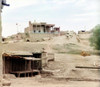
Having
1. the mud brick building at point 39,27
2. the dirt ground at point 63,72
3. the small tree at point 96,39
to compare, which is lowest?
the dirt ground at point 63,72

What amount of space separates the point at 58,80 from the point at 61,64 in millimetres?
7044

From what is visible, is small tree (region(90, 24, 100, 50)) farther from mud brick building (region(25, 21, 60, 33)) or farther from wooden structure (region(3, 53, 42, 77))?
wooden structure (region(3, 53, 42, 77))

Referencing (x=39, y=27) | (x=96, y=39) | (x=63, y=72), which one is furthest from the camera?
(x=39, y=27)

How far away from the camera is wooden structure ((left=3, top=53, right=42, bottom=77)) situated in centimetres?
2694

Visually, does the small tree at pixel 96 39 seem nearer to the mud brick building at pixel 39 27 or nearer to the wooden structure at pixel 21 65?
the mud brick building at pixel 39 27

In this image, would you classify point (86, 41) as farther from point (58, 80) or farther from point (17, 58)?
point (58, 80)

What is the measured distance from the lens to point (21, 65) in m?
28.5

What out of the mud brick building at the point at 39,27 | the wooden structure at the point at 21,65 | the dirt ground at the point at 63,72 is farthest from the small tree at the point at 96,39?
the wooden structure at the point at 21,65

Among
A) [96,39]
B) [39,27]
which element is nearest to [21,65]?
[96,39]

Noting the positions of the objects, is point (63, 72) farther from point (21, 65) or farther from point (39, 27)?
point (39, 27)

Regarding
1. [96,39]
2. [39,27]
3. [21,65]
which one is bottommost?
[21,65]

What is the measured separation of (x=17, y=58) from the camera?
2766 centimetres

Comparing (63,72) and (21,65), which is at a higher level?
Result: (21,65)

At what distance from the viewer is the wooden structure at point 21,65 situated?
26.9 m
